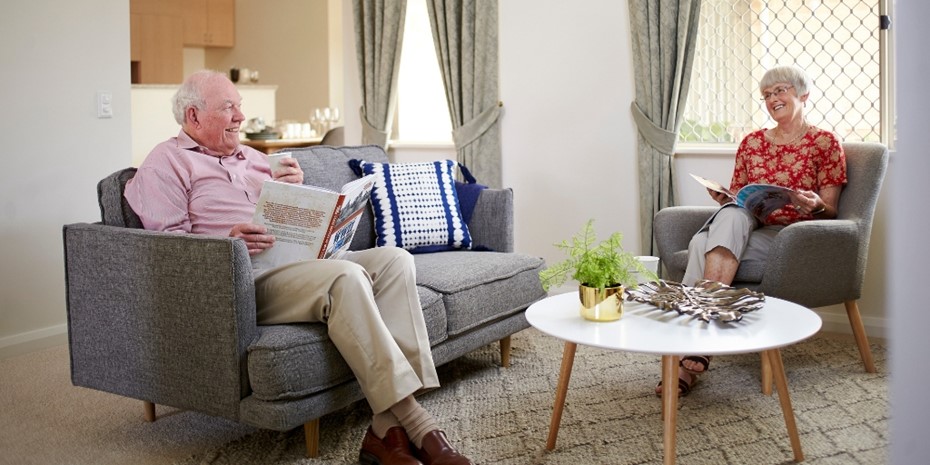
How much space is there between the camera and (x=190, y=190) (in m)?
2.78

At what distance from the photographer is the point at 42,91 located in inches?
151

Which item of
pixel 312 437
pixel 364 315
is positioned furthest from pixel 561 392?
pixel 312 437

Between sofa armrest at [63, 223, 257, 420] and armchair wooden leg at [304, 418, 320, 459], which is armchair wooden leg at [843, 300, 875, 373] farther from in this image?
sofa armrest at [63, 223, 257, 420]

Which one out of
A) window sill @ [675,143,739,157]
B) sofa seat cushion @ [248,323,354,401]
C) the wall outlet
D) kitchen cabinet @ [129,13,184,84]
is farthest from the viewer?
kitchen cabinet @ [129,13,184,84]

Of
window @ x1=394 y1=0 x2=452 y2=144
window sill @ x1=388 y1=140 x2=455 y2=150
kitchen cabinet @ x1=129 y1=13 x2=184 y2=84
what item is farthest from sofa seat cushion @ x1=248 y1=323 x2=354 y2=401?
kitchen cabinet @ x1=129 y1=13 x2=184 y2=84

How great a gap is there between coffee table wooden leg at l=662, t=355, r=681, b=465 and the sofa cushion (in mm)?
881

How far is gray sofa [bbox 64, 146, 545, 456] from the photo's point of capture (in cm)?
238

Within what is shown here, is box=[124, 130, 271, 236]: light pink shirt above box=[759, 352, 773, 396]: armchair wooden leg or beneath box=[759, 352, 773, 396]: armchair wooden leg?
above

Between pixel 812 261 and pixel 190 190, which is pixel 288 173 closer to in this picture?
pixel 190 190

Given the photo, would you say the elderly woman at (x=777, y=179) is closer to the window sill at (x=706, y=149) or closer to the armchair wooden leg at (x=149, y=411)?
the window sill at (x=706, y=149)

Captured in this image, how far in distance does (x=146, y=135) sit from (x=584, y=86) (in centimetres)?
416

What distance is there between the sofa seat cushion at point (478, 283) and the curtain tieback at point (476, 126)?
144cm

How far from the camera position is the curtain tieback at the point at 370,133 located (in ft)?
17.0

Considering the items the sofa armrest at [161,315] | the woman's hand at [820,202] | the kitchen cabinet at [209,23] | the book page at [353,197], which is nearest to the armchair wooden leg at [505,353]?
the book page at [353,197]
